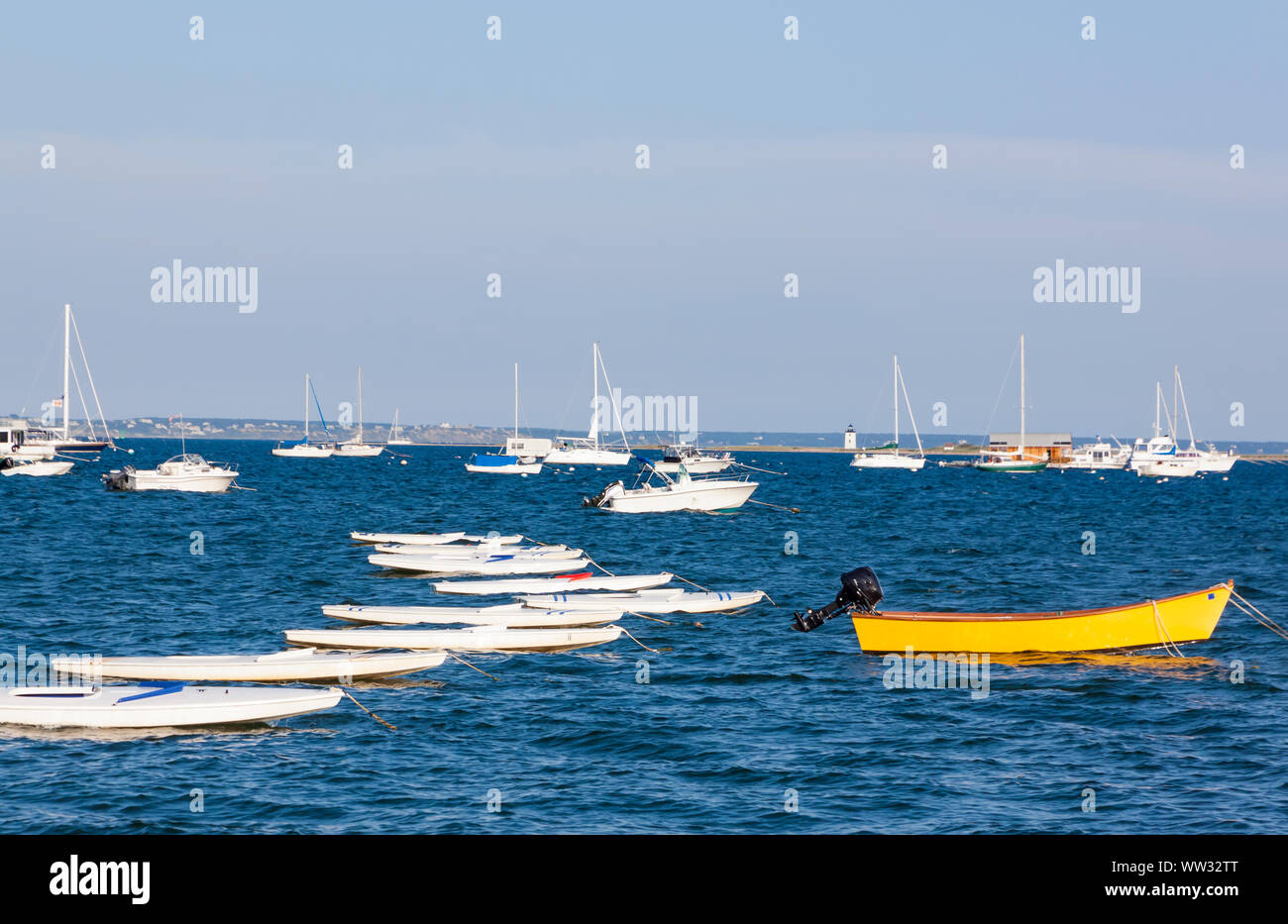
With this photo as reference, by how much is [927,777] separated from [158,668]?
18.1 meters

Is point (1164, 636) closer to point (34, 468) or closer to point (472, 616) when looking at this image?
point (472, 616)

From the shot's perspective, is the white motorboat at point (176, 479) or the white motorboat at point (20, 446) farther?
the white motorboat at point (20, 446)

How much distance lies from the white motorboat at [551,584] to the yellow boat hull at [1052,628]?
1367 centimetres

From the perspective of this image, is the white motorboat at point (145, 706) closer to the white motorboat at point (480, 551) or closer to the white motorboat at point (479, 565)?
the white motorboat at point (479, 565)

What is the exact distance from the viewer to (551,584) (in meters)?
45.1

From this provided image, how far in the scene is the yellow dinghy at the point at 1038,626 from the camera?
107 ft

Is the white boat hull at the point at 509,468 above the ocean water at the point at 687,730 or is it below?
above

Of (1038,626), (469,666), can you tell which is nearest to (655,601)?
(469,666)

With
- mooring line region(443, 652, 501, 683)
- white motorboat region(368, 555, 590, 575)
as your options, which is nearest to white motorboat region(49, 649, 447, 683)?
mooring line region(443, 652, 501, 683)

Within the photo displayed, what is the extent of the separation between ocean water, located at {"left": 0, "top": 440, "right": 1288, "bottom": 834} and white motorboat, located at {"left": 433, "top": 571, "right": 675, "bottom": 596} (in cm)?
87

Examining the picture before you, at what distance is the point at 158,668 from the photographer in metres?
28.5

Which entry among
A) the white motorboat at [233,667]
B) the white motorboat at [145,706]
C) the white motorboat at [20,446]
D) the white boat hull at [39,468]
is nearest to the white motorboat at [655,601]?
the white motorboat at [233,667]

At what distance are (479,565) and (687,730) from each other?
89.8 ft

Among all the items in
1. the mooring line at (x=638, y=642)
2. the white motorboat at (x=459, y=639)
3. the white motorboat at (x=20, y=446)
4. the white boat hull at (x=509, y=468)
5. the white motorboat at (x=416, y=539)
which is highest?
the white motorboat at (x=20, y=446)
